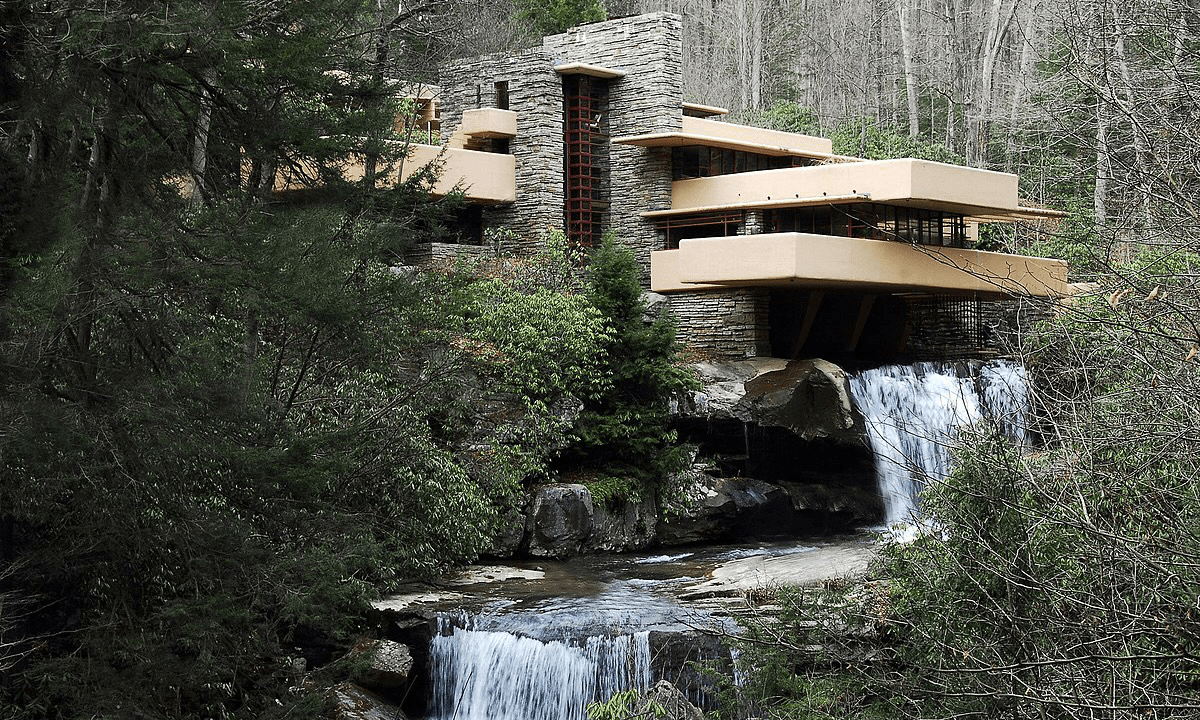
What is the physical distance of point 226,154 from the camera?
47.2 feet

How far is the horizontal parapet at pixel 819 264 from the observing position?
24594 mm

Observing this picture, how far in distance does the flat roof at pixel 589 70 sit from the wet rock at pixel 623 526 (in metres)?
12.0

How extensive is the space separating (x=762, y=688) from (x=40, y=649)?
6.60 m

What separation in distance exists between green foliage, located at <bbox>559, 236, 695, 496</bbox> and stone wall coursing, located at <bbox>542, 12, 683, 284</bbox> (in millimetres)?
7501

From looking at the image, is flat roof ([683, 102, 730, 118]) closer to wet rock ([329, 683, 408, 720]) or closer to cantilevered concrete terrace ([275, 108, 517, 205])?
cantilevered concrete terrace ([275, 108, 517, 205])

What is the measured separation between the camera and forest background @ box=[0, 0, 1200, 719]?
698 centimetres

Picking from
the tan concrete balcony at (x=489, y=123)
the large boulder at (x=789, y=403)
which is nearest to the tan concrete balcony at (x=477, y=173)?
the tan concrete balcony at (x=489, y=123)

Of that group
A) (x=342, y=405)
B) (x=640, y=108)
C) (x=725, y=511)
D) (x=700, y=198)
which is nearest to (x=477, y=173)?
(x=640, y=108)

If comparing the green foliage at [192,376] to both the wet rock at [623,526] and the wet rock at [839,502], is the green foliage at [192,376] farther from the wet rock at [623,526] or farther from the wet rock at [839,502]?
the wet rock at [839,502]

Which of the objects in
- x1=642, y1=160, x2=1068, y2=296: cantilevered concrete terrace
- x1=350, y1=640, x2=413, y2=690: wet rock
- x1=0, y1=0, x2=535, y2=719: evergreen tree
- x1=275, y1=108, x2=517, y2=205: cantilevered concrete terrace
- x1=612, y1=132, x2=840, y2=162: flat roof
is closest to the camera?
x1=0, y1=0, x2=535, y2=719: evergreen tree

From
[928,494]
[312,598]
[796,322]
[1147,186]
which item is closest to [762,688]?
[928,494]

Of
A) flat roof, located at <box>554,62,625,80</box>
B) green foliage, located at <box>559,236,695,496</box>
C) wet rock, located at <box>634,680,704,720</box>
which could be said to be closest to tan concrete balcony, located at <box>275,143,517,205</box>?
flat roof, located at <box>554,62,625,80</box>

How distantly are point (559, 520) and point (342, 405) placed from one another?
4330mm

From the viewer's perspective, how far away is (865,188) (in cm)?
2570
